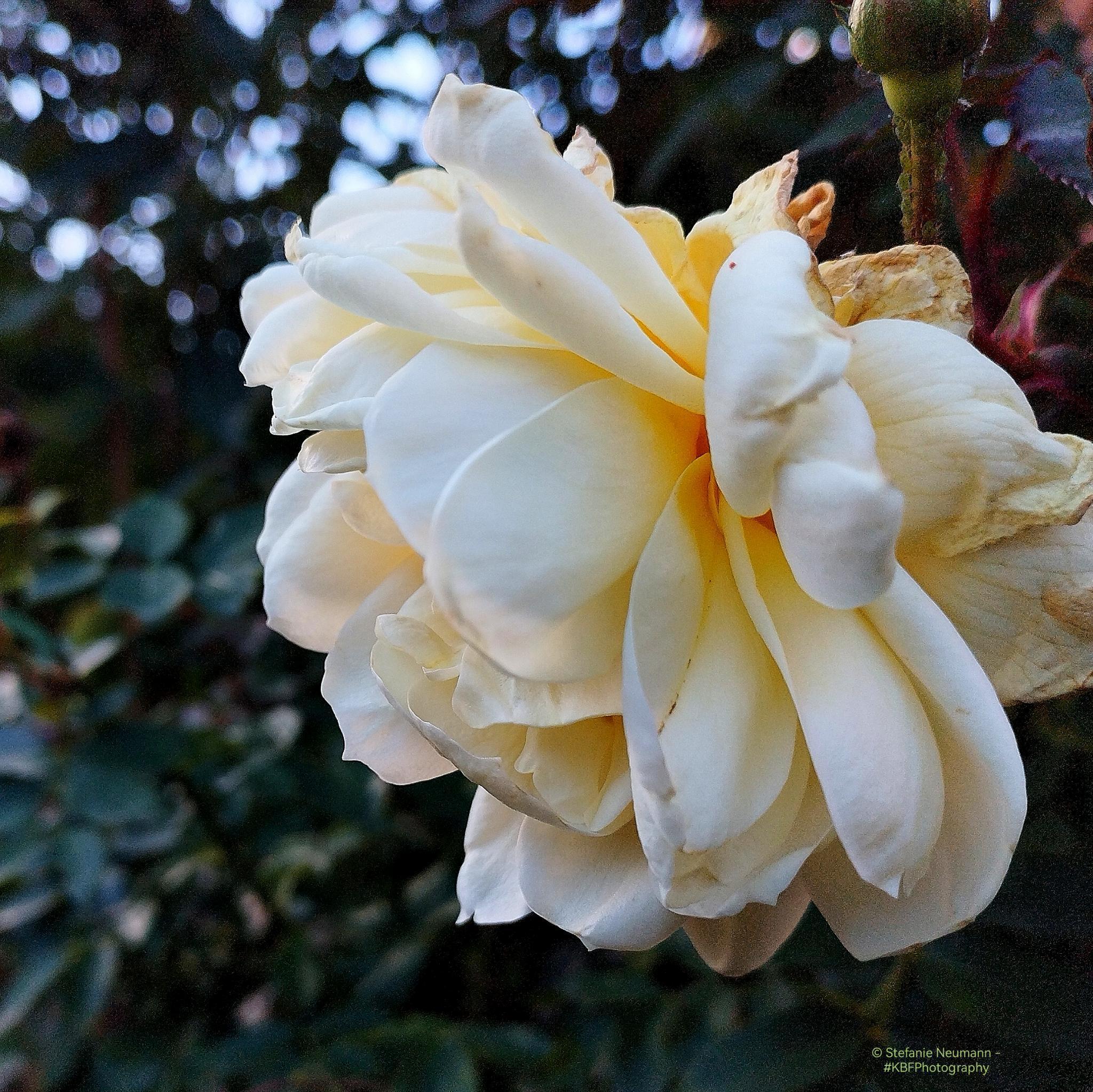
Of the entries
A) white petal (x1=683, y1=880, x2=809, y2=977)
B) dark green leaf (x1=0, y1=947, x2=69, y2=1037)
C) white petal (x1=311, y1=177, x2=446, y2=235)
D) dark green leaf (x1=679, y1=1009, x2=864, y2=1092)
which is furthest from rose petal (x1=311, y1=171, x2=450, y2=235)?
dark green leaf (x1=0, y1=947, x2=69, y2=1037)

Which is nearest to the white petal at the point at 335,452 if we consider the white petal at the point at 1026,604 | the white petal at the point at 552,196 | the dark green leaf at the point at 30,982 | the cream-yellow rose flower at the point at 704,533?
the cream-yellow rose flower at the point at 704,533

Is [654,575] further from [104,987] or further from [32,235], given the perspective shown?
[32,235]

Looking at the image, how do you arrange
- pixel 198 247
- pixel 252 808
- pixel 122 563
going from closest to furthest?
1. pixel 122 563
2. pixel 252 808
3. pixel 198 247

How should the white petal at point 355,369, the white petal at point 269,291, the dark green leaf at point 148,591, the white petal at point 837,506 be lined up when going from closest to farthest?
the white petal at point 837,506
the white petal at point 355,369
the white petal at point 269,291
the dark green leaf at point 148,591

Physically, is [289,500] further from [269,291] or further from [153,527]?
[153,527]

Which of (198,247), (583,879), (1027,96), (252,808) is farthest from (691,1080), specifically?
(198,247)

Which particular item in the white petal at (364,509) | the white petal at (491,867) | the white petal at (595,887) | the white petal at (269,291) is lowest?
the white petal at (491,867)

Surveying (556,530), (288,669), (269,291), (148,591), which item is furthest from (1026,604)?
(288,669)

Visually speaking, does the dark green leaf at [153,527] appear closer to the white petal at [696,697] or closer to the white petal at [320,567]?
the white petal at [320,567]

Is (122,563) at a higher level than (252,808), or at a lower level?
higher
